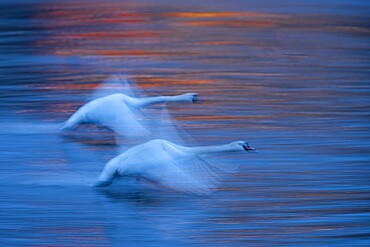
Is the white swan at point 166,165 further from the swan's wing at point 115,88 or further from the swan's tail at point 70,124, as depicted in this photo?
the swan's wing at point 115,88

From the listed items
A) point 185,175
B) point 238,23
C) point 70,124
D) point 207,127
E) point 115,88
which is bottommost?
point 185,175

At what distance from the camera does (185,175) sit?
6664 millimetres

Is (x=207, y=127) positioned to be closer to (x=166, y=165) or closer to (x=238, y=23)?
(x=166, y=165)

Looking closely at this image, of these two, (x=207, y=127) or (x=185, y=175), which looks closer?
(x=185, y=175)

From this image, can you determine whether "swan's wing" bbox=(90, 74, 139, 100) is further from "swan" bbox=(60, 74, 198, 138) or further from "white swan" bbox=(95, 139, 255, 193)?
"white swan" bbox=(95, 139, 255, 193)

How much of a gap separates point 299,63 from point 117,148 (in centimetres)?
542

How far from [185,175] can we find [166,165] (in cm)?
15

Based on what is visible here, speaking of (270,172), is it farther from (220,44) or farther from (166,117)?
(220,44)

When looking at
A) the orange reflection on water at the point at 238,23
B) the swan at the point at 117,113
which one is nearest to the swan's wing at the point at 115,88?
the swan at the point at 117,113

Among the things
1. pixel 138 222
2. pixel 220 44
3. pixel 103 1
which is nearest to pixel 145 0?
pixel 103 1

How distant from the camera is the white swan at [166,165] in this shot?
664cm

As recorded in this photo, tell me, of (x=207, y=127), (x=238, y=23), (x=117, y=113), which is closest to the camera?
(x=117, y=113)

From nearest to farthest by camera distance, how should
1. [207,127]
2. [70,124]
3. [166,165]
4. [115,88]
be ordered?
[166,165]
[70,124]
[207,127]
[115,88]

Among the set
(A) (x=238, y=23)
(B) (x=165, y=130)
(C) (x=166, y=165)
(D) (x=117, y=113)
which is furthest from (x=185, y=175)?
(A) (x=238, y=23)
